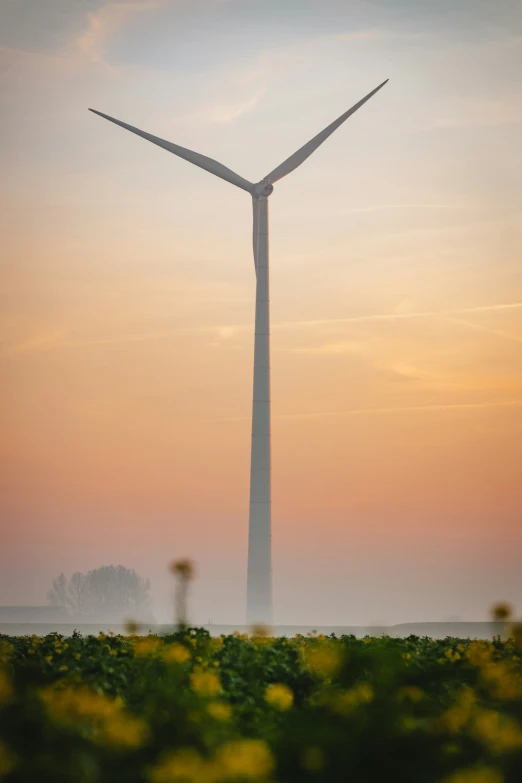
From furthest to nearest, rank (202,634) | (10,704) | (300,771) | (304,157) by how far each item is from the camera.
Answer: (304,157) < (202,634) < (10,704) < (300,771)

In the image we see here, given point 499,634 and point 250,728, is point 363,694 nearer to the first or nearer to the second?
point 250,728

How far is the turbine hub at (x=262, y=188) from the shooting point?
51.6 meters

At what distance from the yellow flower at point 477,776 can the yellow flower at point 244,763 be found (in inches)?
47.0

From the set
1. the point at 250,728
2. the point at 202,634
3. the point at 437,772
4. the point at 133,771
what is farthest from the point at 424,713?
the point at 202,634

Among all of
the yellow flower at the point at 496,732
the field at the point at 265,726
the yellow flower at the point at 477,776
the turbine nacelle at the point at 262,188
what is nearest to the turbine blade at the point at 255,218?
the turbine nacelle at the point at 262,188

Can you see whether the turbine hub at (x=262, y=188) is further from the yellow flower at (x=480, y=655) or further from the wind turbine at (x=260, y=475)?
the yellow flower at (x=480, y=655)

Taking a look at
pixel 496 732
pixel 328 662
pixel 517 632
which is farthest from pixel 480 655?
pixel 496 732

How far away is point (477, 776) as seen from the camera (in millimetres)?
6727

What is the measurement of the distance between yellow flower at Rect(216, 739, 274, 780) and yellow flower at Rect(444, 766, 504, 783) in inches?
47.0

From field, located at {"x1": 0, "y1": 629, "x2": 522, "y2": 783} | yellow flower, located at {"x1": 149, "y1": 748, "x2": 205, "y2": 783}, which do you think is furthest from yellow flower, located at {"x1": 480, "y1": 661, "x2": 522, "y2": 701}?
yellow flower, located at {"x1": 149, "y1": 748, "x2": 205, "y2": 783}

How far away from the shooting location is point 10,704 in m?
9.12

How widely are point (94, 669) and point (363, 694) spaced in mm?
5049

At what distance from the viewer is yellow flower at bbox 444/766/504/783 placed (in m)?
6.68

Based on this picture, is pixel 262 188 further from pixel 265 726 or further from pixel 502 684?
pixel 265 726
